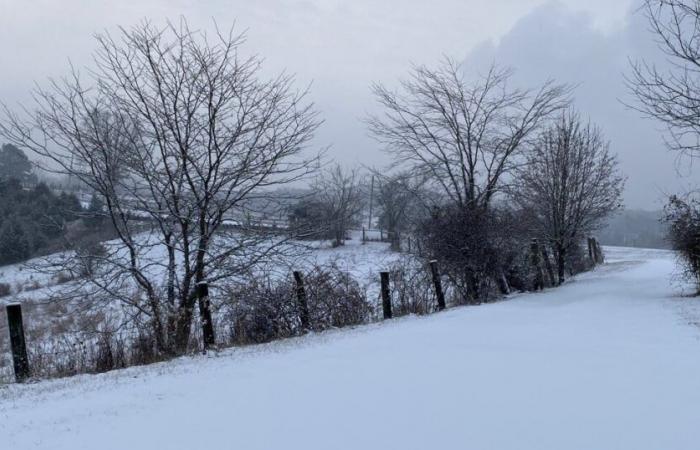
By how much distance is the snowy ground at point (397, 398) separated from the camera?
3.67 metres

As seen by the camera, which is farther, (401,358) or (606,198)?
(606,198)

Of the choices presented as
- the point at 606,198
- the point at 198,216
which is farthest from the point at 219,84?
the point at 606,198

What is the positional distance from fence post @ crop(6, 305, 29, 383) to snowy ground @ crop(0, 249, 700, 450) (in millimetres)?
531

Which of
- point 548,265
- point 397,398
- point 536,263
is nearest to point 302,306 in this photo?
point 397,398

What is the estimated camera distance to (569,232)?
22344 millimetres

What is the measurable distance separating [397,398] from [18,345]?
17.4 feet

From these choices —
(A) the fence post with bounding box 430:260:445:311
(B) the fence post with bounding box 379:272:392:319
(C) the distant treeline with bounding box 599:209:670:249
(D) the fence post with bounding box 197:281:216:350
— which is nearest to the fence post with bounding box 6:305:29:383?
(D) the fence post with bounding box 197:281:216:350

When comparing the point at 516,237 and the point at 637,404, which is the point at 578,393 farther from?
the point at 516,237

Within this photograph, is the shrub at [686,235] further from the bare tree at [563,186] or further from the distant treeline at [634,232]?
the distant treeline at [634,232]

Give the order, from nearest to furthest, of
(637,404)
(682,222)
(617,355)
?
1. (637,404)
2. (617,355)
3. (682,222)

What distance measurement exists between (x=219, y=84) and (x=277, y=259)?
338cm

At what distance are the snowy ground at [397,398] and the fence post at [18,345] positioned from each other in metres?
0.53

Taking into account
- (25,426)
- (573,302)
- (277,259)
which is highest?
(277,259)

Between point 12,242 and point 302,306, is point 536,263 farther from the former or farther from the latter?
point 12,242
